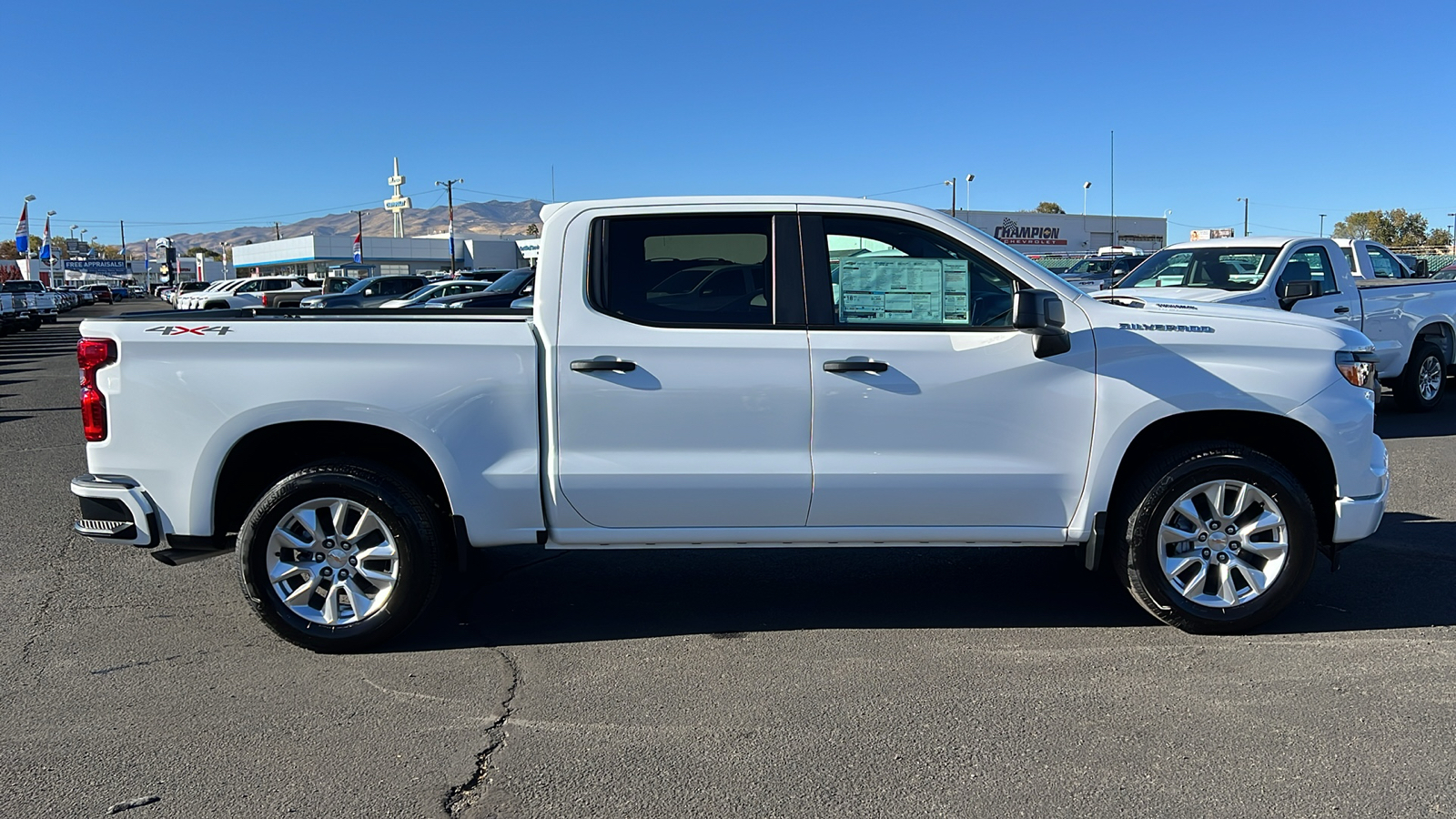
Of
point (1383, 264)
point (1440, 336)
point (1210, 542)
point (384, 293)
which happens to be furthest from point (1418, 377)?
point (384, 293)

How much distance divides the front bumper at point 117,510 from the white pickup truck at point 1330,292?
343 inches

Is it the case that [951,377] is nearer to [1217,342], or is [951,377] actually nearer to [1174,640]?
[1217,342]

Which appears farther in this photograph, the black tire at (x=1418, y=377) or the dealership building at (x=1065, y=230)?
the dealership building at (x=1065, y=230)

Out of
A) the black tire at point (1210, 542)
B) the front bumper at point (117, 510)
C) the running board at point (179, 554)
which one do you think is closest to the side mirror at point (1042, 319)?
the black tire at point (1210, 542)

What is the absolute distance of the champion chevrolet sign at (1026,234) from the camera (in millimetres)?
68250

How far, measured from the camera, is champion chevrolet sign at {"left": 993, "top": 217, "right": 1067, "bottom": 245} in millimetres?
68250

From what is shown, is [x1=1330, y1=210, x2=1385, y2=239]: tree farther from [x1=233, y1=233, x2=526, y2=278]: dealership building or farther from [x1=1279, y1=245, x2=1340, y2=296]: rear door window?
[x1=1279, y1=245, x2=1340, y2=296]: rear door window

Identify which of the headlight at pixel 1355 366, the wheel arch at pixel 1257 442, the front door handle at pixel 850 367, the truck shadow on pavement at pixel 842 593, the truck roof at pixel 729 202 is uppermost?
the truck roof at pixel 729 202

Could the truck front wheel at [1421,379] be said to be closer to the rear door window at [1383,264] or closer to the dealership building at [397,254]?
the rear door window at [1383,264]

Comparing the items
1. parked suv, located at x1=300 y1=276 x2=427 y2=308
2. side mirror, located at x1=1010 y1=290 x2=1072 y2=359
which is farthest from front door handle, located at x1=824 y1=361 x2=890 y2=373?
parked suv, located at x1=300 y1=276 x2=427 y2=308

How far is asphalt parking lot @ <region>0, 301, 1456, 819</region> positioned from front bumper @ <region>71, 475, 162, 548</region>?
26cm

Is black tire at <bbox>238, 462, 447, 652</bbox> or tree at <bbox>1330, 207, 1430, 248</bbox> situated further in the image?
tree at <bbox>1330, 207, 1430, 248</bbox>

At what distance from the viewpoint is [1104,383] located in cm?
475

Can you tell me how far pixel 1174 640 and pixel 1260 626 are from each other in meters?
0.44
